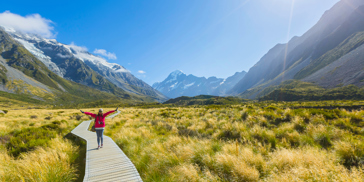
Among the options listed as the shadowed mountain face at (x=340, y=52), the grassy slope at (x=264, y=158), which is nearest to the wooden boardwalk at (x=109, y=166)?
the grassy slope at (x=264, y=158)

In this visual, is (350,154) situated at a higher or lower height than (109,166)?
higher

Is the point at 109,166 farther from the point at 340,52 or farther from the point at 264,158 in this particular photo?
the point at 340,52

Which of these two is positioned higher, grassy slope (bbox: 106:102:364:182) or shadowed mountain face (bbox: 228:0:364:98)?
shadowed mountain face (bbox: 228:0:364:98)

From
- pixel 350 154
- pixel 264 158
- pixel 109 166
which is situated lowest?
pixel 109 166

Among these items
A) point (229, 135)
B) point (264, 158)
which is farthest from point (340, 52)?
point (264, 158)

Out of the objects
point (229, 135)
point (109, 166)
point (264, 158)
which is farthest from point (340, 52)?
point (109, 166)

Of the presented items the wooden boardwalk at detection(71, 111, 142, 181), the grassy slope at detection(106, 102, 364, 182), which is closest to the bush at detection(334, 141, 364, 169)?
the grassy slope at detection(106, 102, 364, 182)

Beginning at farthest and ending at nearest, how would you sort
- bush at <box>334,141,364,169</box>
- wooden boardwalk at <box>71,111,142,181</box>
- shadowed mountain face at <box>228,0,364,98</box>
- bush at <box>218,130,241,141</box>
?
Result: shadowed mountain face at <box>228,0,364,98</box>
bush at <box>218,130,241,141</box>
wooden boardwalk at <box>71,111,142,181</box>
bush at <box>334,141,364,169</box>

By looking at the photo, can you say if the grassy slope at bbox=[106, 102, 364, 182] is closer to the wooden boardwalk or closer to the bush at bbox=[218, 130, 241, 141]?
the bush at bbox=[218, 130, 241, 141]

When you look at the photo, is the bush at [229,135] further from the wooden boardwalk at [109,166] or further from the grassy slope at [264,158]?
the wooden boardwalk at [109,166]

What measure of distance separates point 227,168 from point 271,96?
147m

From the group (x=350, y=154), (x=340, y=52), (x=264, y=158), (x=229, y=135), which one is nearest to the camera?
(x=350, y=154)

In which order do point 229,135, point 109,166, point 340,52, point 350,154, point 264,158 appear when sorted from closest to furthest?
1. point 350,154
2. point 264,158
3. point 109,166
4. point 229,135
5. point 340,52

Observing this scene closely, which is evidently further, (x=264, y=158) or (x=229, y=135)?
(x=229, y=135)
